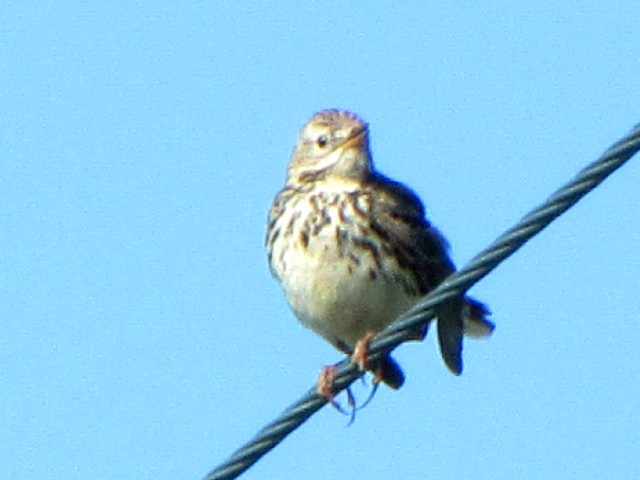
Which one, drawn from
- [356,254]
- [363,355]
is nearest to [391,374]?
[356,254]

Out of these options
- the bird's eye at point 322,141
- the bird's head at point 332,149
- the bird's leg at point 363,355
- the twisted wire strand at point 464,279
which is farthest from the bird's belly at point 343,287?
the twisted wire strand at point 464,279

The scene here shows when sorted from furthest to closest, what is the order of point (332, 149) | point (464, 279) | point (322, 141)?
point (322, 141) < point (332, 149) < point (464, 279)

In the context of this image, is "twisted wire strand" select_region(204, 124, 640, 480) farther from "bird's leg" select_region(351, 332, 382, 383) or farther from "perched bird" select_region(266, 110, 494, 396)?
"perched bird" select_region(266, 110, 494, 396)

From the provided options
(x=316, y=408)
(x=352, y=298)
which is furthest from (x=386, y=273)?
(x=316, y=408)

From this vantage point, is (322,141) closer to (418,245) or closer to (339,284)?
(418,245)

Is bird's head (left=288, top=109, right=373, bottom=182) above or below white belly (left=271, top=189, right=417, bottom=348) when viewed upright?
above

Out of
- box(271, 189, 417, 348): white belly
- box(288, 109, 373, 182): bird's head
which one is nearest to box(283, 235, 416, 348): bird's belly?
box(271, 189, 417, 348): white belly
